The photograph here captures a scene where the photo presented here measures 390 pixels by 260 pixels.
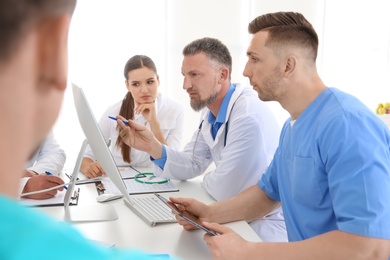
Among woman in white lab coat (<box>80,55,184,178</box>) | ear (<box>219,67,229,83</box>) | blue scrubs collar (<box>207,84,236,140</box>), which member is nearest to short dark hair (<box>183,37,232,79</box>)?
ear (<box>219,67,229,83</box>)

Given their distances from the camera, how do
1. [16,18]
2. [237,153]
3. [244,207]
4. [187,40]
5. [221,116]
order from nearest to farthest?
1. [16,18]
2. [244,207]
3. [237,153]
4. [221,116]
5. [187,40]

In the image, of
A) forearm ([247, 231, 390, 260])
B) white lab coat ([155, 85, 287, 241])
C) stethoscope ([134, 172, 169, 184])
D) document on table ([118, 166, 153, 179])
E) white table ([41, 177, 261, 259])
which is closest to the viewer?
forearm ([247, 231, 390, 260])

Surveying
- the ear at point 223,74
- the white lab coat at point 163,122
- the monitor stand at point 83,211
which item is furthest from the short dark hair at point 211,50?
the monitor stand at point 83,211

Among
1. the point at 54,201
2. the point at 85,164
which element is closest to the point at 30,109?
the point at 54,201

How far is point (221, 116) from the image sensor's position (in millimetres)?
2164

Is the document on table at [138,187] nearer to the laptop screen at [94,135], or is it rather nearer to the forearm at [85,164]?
the forearm at [85,164]

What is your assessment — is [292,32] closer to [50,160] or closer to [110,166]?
[110,166]

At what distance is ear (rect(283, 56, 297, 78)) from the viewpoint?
1.53 metres

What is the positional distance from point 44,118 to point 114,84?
3.89 m

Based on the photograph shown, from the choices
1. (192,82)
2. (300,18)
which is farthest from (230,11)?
(300,18)

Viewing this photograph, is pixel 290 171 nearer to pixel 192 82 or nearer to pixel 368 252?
pixel 368 252

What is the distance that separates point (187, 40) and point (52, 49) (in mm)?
4112

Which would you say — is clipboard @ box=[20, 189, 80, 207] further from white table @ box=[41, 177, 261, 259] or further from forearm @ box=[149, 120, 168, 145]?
forearm @ box=[149, 120, 168, 145]

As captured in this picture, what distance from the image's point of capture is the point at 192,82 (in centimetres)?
241
